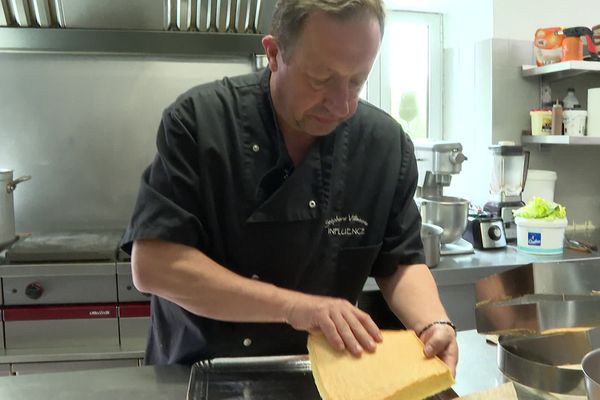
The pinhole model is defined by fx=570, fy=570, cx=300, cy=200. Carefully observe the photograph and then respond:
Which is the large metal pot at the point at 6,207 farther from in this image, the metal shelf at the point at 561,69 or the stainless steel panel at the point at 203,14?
the metal shelf at the point at 561,69

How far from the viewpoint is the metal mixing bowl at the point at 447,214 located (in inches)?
77.6

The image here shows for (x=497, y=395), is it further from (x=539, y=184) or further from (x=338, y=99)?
(x=539, y=184)

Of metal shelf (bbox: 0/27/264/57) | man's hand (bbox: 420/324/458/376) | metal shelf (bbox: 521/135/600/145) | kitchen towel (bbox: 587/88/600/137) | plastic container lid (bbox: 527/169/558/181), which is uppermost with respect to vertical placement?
metal shelf (bbox: 0/27/264/57)

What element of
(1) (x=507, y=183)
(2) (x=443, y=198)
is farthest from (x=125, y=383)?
(1) (x=507, y=183)

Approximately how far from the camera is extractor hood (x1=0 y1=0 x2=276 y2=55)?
2070 millimetres

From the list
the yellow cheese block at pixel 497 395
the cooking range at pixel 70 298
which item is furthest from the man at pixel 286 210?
the cooking range at pixel 70 298

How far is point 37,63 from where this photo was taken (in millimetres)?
2189

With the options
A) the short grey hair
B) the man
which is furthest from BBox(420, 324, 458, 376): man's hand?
the short grey hair

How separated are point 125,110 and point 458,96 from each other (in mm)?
1423

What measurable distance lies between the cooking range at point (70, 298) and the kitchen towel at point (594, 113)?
171 cm

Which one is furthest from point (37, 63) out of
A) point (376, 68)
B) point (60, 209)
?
point (376, 68)

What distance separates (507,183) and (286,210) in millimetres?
1519

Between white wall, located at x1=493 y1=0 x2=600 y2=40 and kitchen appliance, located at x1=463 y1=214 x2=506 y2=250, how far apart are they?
76 centimetres

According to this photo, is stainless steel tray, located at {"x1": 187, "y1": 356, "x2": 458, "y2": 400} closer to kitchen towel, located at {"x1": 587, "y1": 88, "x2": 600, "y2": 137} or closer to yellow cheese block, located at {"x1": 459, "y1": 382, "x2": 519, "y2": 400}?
yellow cheese block, located at {"x1": 459, "y1": 382, "x2": 519, "y2": 400}
